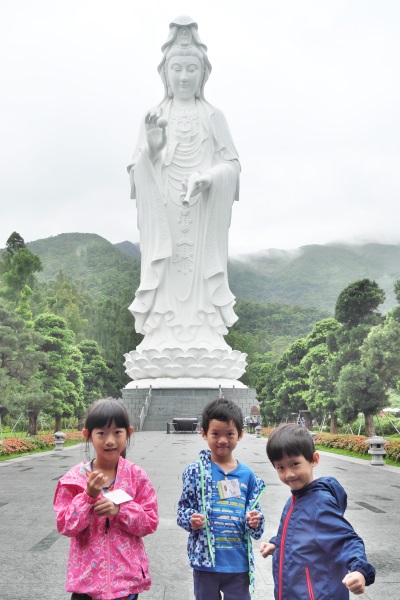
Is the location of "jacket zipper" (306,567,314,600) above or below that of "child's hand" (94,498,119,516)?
below

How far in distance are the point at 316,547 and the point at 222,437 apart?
66 cm

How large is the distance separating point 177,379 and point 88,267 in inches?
2323

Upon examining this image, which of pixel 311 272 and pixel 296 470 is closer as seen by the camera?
pixel 296 470

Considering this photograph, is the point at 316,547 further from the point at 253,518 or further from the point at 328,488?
the point at 253,518

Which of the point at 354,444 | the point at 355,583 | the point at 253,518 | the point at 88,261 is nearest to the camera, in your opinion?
the point at 355,583

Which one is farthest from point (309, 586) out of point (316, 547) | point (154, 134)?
point (154, 134)

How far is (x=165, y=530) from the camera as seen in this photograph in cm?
577

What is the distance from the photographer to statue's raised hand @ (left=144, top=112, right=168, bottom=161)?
22938mm

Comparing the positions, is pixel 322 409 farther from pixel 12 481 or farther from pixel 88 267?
pixel 88 267

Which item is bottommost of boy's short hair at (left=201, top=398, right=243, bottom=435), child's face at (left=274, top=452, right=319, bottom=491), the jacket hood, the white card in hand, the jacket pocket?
the jacket pocket

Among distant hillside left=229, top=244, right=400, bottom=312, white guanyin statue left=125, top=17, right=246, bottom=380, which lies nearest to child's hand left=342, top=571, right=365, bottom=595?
white guanyin statue left=125, top=17, right=246, bottom=380

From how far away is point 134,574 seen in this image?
8.29 feet

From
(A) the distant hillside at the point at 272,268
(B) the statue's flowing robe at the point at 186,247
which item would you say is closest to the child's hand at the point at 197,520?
(B) the statue's flowing robe at the point at 186,247

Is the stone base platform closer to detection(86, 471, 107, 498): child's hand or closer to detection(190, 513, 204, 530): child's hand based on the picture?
detection(190, 513, 204, 530): child's hand
